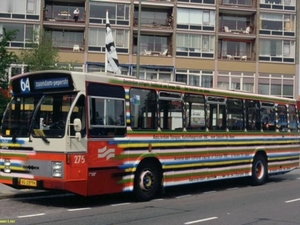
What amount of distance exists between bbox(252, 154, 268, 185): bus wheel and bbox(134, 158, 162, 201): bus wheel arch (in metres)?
5.10

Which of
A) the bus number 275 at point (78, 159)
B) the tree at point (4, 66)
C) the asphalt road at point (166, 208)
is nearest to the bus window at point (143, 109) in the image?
the bus number 275 at point (78, 159)

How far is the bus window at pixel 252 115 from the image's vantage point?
16.6m

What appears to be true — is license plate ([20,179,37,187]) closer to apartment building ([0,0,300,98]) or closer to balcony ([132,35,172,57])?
apartment building ([0,0,300,98])

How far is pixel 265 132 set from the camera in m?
17.5

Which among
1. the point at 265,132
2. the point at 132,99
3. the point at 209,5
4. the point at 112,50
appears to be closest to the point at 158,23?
the point at 209,5

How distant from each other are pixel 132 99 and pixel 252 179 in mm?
6675

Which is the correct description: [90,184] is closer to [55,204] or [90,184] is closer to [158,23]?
[55,204]

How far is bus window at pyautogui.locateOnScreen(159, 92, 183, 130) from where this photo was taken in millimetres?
Result: 13211

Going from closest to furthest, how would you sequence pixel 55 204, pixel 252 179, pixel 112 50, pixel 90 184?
pixel 90 184, pixel 55 204, pixel 252 179, pixel 112 50

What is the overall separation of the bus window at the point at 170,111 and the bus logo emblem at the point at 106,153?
6.50 feet

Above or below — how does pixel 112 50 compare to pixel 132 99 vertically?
above

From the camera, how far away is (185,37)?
50.7 meters

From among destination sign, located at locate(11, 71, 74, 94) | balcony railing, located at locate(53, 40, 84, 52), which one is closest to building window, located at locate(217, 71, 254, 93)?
Result: balcony railing, located at locate(53, 40, 84, 52)

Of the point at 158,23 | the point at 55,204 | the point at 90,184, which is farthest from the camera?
the point at 158,23
